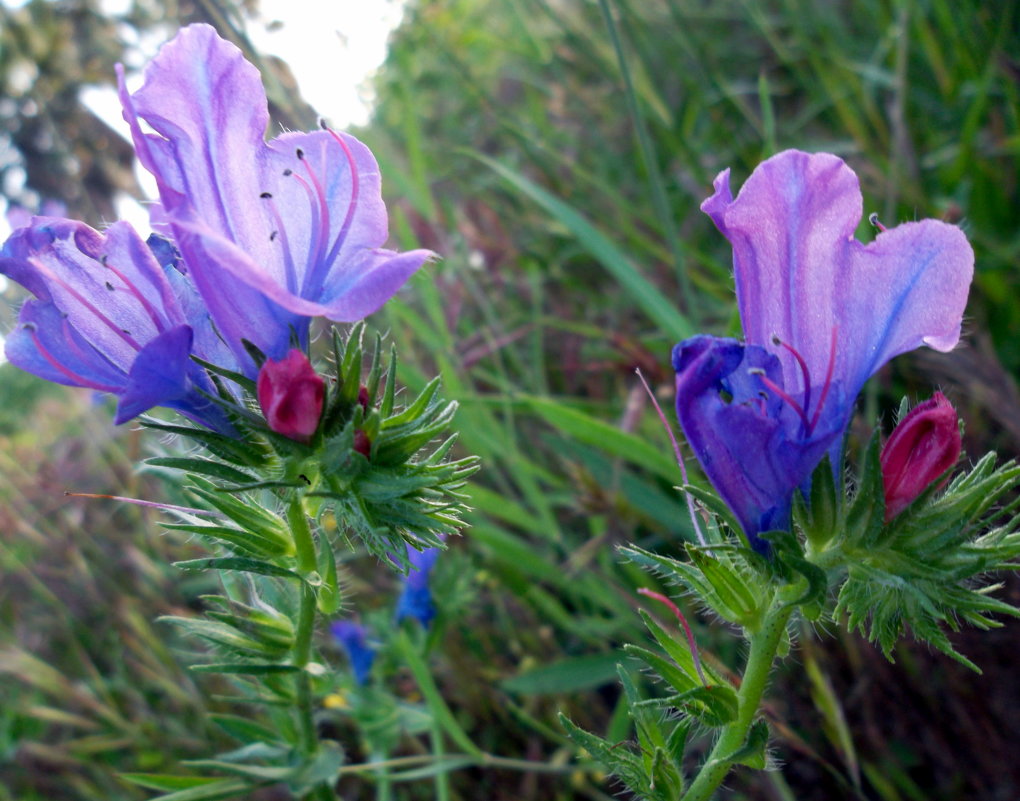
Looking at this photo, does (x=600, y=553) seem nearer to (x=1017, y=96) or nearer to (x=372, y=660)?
(x=372, y=660)

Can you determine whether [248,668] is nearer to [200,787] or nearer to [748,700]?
[200,787]

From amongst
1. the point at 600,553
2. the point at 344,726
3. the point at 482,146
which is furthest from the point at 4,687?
the point at 482,146

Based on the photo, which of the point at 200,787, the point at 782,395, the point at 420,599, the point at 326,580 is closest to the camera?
the point at 782,395

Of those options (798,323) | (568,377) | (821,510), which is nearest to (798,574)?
(821,510)

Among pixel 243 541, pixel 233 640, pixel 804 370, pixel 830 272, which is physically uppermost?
pixel 830 272

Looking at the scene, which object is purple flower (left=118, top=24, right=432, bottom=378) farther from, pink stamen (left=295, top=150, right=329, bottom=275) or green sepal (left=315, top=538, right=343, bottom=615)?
green sepal (left=315, top=538, right=343, bottom=615)

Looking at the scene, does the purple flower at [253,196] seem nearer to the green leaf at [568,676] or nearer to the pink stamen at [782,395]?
the pink stamen at [782,395]

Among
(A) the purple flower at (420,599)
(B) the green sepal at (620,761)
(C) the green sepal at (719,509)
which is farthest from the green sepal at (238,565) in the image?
(A) the purple flower at (420,599)
